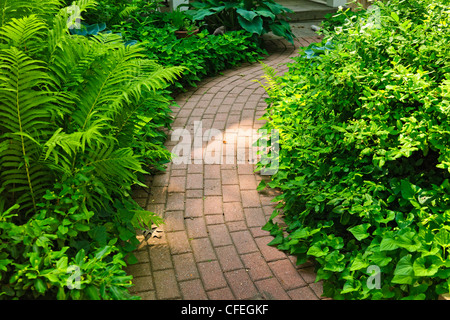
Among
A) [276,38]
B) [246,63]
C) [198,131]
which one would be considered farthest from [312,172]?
[276,38]

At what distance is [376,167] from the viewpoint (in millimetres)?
2654

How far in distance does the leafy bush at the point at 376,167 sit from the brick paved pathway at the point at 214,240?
15 cm

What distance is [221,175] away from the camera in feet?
12.0

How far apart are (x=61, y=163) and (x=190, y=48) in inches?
140

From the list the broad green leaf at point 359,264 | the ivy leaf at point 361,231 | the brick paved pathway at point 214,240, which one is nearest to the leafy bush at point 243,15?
the brick paved pathway at point 214,240

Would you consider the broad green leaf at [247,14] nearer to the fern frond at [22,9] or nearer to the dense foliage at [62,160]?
the dense foliage at [62,160]

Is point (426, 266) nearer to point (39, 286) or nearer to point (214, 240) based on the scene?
point (214, 240)

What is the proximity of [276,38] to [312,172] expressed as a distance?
5.03 meters

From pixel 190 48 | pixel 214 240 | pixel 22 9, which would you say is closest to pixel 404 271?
pixel 214 240

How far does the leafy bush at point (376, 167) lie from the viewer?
87.7 inches

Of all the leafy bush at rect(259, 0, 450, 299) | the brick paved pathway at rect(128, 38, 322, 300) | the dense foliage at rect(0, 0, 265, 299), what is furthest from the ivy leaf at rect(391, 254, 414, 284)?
the dense foliage at rect(0, 0, 265, 299)

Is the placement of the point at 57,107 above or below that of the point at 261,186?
above

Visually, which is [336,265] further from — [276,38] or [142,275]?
[276,38]

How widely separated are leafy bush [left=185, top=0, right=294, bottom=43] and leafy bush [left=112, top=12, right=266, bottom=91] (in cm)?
25
